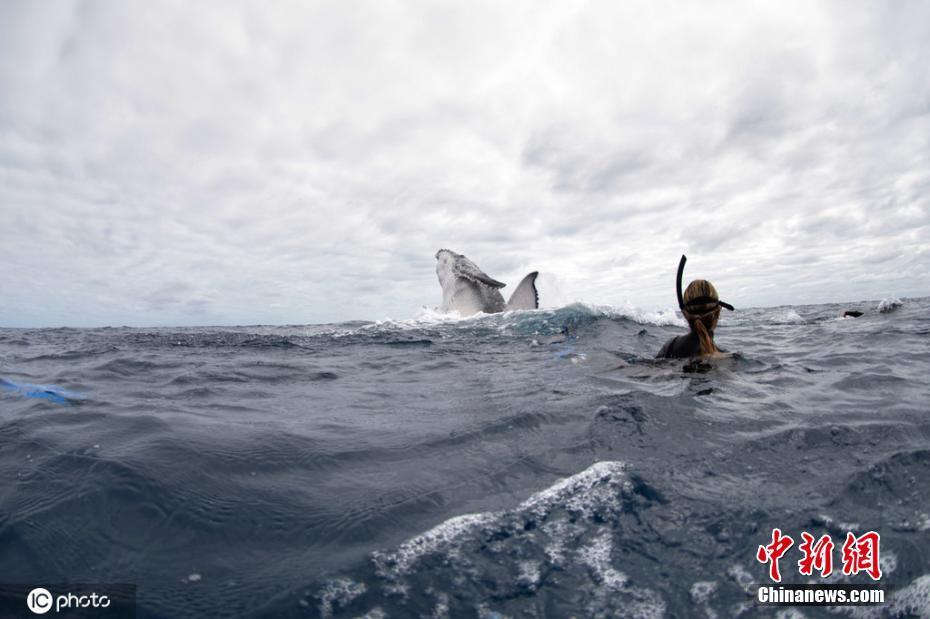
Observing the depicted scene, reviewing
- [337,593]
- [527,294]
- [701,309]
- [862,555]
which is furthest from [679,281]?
[527,294]

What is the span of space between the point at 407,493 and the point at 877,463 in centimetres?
356

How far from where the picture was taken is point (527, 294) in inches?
870

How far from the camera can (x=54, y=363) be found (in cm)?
1136

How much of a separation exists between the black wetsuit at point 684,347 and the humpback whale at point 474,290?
45.0 ft

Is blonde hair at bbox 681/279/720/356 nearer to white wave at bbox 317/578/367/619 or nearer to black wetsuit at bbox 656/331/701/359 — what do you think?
black wetsuit at bbox 656/331/701/359

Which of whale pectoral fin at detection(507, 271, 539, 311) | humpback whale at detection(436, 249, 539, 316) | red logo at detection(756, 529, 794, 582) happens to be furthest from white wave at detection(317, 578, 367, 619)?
whale pectoral fin at detection(507, 271, 539, 311)

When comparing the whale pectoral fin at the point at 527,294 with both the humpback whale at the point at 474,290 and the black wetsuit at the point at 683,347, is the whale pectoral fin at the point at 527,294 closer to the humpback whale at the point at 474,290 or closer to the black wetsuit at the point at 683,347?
the humpback whale at the point at 474,290

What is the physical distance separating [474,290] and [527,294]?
244 cm

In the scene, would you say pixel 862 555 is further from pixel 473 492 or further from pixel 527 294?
pixel 527 294

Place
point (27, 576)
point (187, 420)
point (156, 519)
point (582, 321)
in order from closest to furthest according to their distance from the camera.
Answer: point (27, 576)
point (156, 519)
point (187, 420)
point (582, 321)

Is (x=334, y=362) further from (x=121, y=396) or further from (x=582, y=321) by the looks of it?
(x=582, y=321)

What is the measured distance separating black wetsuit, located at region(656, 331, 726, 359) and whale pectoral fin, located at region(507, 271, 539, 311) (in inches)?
542

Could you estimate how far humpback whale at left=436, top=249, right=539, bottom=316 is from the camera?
22.0m

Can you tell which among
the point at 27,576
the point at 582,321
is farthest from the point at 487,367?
the point at 582,321
